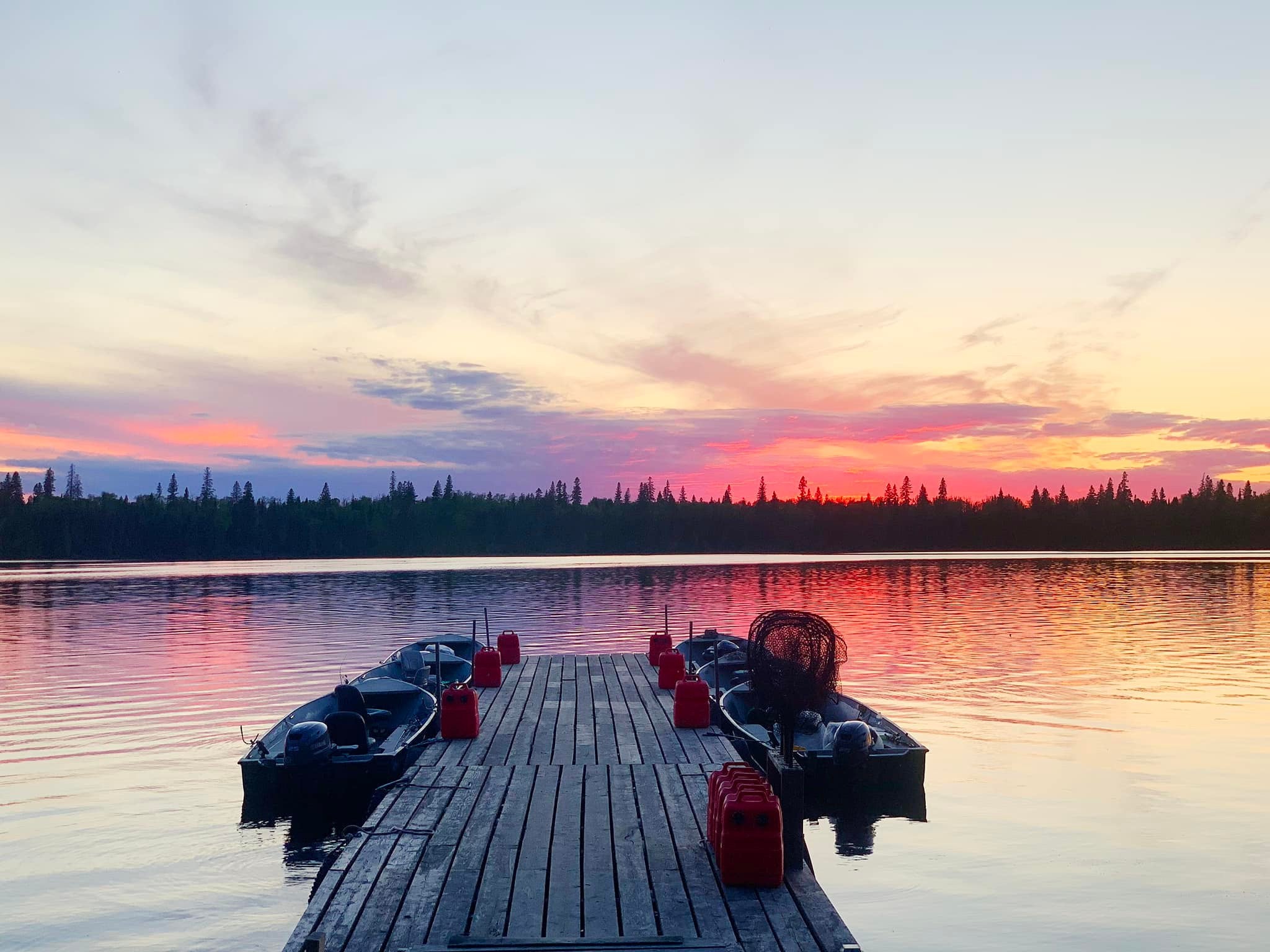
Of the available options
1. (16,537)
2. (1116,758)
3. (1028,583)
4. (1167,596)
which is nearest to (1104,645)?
(1116,758)

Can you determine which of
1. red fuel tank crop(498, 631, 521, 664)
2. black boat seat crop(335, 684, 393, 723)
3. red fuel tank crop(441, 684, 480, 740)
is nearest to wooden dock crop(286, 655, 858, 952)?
red fuel tank crop(441, 684, 480, 740)

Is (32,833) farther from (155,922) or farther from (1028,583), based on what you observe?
(1028,583)

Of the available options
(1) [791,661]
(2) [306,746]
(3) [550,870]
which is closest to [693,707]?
(1) [791,661]

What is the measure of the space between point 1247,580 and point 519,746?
296 ft

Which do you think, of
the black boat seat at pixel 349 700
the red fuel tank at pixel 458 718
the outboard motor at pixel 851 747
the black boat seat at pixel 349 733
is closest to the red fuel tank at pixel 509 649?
the black boat seat at pixel 349 700

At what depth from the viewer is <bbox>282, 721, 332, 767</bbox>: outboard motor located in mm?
15805

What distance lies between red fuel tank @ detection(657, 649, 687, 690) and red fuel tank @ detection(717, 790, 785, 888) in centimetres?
1284

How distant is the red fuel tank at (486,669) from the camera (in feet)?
75.7

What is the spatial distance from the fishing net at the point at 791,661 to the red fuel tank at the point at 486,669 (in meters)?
7.35

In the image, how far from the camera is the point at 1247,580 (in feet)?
283

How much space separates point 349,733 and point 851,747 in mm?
8685

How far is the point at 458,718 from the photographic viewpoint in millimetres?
16375

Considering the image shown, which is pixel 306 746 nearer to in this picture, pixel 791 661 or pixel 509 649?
pixel 791 661

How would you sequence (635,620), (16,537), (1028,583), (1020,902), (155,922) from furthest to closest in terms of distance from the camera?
(16,537), (1028,583), (635,620), (1020,902), (155,922)
